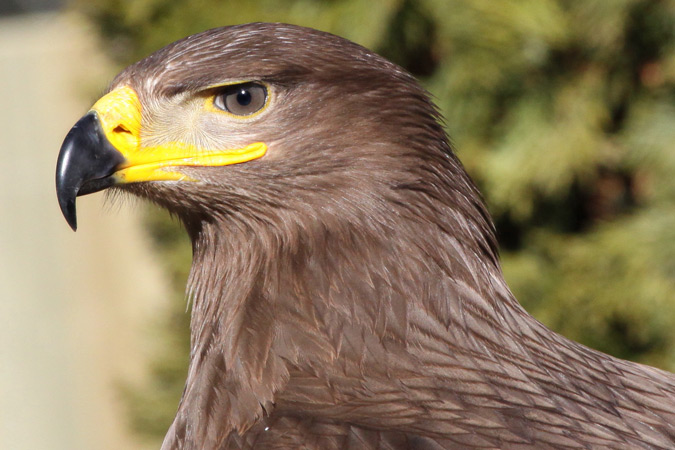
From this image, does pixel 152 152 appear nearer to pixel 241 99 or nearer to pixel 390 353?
pixel 241 99

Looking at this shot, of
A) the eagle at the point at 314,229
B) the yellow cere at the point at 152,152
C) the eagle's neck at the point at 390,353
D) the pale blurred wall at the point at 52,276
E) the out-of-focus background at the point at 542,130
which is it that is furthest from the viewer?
the pale blurred wall at the point at 52,276

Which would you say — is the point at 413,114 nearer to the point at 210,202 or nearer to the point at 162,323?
the point at 210,202

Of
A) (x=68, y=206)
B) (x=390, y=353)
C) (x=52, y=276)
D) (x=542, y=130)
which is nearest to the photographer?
(x=390, y=353)

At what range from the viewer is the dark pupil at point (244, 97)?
217cm

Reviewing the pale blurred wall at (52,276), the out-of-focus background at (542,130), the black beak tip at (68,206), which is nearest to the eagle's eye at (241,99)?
the black beak tip at (68,206)

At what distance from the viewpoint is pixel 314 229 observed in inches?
86.1

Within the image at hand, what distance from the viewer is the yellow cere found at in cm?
216

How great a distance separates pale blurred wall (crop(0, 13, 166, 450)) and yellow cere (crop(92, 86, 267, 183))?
190 inches

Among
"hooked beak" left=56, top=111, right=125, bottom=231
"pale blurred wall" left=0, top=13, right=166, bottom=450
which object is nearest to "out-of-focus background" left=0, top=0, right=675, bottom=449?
"pale blurred wall" left=0, top=13, right=166, bottom=450

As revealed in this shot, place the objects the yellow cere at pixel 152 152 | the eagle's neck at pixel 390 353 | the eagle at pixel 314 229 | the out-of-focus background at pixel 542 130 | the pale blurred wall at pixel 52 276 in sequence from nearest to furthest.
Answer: the eagle's neck at pixel 390 353 → the eagle at pixel 314 229 → the yellow cere at pixel 152 152 → the out-of-focus background at pixel 542 130 → the pale blurred wall at pixel 52 276

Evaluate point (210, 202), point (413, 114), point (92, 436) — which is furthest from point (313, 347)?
point (92, 436)

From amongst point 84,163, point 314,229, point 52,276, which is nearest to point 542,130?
point 314,229

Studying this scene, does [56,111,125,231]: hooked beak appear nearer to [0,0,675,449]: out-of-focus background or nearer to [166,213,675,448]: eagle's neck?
[166,213,675,448]: eagle's neck

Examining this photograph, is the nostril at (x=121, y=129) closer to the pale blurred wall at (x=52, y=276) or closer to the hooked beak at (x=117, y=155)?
the hooked beak at (x=117, y=155)
